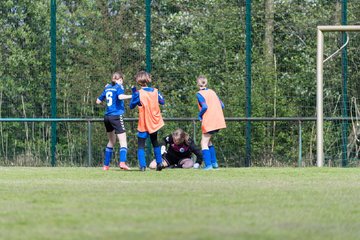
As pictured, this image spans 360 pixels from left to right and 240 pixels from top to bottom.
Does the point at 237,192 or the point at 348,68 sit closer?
the point at 237,192

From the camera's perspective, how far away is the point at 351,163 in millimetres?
18922

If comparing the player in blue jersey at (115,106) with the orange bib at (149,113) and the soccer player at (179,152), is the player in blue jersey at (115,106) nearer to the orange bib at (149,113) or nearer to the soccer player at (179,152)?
the orange bib at (149,113)

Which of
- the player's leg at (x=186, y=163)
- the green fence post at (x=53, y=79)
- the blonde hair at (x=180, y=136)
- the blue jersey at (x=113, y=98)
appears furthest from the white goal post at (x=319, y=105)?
the green fence post at (x=53, y=79)

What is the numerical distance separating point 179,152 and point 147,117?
1.53 meters

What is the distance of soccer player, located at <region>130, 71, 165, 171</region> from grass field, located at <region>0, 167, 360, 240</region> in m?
1.88

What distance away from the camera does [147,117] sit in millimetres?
16000

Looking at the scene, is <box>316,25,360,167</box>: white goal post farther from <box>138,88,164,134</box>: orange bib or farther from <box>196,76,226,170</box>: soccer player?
<box>138,88,164,134</box>: orange bib

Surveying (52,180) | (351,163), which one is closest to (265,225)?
(52,180)

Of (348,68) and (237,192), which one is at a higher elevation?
(348,68)

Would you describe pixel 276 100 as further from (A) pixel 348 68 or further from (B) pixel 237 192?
(B) pixel 237 192

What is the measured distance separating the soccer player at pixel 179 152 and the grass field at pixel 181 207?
2995 millimetres

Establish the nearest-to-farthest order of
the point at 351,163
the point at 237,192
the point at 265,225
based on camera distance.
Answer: the point at 265,225 < the point at 237,192 < the point at 351,163

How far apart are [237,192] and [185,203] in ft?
5.08

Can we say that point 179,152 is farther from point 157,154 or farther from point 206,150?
point 157,154
